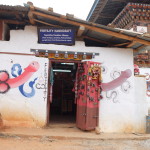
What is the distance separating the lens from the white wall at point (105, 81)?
8492 millimetres

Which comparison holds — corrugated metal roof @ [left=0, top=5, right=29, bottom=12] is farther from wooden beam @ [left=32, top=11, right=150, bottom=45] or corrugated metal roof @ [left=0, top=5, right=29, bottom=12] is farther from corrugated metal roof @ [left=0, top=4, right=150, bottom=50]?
wooden beam @ [left=32, top=11, right=150, bottom=45]

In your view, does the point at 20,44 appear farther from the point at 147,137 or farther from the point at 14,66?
the point at 147,137

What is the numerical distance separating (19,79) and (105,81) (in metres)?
3.23

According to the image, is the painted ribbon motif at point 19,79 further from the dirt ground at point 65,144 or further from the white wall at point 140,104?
the white wall at point 140,104

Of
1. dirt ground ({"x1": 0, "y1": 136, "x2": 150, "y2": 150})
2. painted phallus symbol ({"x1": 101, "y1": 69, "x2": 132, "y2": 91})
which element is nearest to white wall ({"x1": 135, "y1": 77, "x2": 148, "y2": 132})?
painted phallus symbol ({"x1": 101, "y1": 69, "x2": 132, "y2": 91})

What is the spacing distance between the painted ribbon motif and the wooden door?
5.90ft

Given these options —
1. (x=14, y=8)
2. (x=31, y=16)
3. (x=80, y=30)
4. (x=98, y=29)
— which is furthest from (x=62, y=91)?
(x=14, y=8)

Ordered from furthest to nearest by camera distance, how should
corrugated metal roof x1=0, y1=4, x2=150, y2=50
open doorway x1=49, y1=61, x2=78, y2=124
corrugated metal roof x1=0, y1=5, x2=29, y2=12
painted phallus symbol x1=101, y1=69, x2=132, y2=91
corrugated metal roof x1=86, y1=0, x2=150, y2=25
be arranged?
open doorway x1=49, y1=61, x2=78, y2=124 → corrugated metal roof x1=86, y1=0, x2=150, y2=25 → painted phallus symbol x1=101, y1=69, x2=132, y2=91 → corrugated metal roof x1=0, y1=4, x2=150, y2=50 → corrugated metal roof x1=0, y1=5, x2=29, y2=12

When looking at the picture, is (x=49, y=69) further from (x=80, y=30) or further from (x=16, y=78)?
(x=80, y=30)

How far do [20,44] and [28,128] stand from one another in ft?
10.1

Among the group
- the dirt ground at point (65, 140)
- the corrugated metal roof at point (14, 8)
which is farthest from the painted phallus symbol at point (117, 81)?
the corrugated metal roof at point (14, 8)

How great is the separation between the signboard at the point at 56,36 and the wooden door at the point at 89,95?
3.48 feet

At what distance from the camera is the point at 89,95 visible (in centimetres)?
851

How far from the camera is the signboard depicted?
872 centimetres
